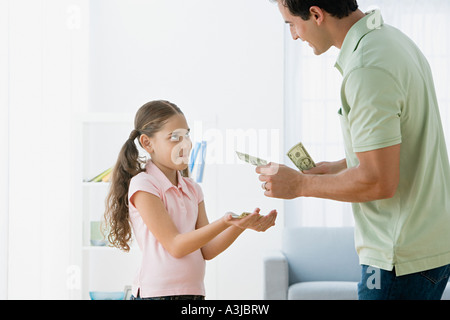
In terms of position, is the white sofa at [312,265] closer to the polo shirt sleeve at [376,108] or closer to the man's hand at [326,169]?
the man's hand at [326,169]

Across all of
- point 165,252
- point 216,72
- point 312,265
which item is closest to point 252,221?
point 165,252

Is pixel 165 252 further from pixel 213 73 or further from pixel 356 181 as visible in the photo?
pixel 213 73

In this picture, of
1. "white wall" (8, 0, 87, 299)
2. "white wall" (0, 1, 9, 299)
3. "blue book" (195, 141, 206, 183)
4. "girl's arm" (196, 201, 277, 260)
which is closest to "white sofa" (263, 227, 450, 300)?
"blue book" (195, 141, 206, 183)

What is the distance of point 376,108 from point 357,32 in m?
0.23

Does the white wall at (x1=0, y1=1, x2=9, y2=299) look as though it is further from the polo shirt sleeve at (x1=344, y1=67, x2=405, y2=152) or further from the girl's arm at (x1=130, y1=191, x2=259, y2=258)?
the polo shirt sleeve at (x1=344, y1=67, x2=405, y2=152)

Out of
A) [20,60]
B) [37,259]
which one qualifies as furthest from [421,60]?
[37,259]

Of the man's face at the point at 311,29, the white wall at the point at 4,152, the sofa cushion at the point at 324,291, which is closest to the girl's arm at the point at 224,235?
the man's face at the point at 311,29

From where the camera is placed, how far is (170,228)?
152cm

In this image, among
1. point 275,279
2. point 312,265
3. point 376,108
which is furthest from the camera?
point 312,265

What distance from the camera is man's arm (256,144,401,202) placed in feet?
3.82

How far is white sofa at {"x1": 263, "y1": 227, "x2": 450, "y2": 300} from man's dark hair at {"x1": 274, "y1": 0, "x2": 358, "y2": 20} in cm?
226

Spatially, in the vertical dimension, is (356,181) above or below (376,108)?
below

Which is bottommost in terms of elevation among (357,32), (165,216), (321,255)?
(321,255)

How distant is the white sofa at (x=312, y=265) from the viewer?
11.0 ft
